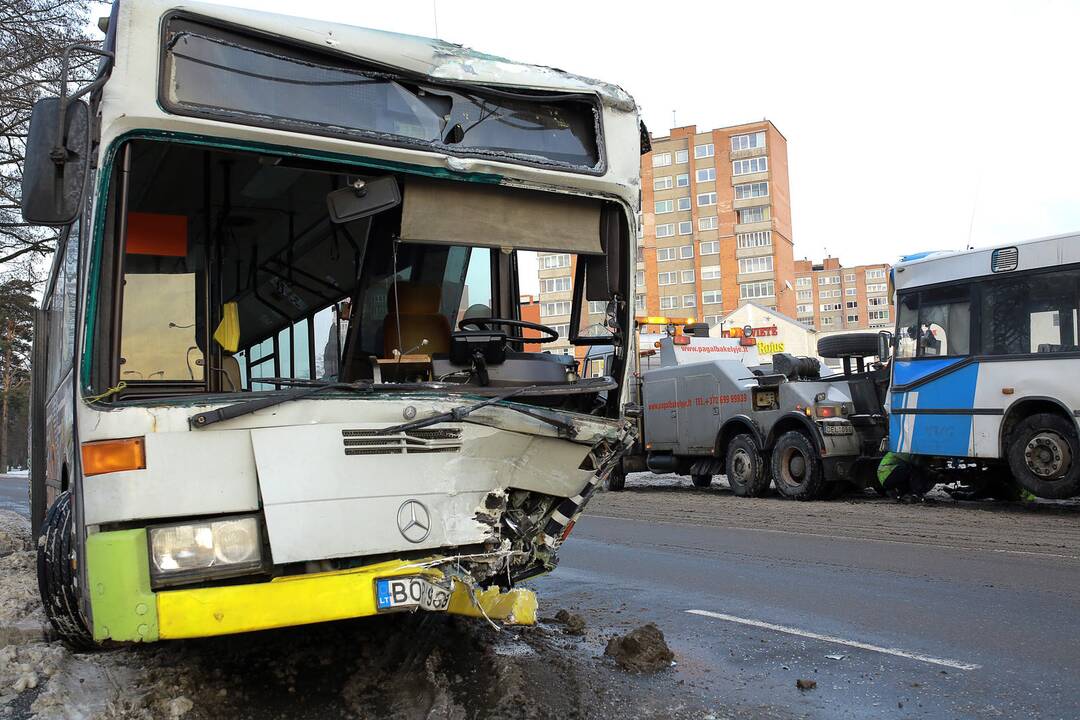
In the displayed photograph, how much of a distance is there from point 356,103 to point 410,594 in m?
2.17

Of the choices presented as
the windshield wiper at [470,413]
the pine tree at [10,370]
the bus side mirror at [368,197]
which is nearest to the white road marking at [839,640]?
the windshield wiper at [470,413]

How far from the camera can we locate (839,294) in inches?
5433

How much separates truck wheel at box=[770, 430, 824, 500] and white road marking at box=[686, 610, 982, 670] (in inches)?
303

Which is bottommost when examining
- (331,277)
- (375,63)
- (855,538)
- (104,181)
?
(855,538)

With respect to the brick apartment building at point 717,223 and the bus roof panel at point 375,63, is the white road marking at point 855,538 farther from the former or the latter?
the brick apartment building at point 717,223

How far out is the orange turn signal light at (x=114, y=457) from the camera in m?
3.63

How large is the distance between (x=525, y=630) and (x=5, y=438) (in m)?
60.7

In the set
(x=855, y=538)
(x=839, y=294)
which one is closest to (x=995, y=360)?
(x=855, y=538)

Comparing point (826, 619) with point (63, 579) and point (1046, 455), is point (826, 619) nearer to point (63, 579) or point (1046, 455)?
point (63, 579)

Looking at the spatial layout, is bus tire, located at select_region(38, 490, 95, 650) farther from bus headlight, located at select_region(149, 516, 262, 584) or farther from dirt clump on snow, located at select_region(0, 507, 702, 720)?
bus headlight, located at select_region(149, 516, 262, 584)

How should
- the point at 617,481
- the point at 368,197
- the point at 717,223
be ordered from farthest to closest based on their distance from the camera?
1. the point at 717,223
2. the point at 617,481
3. the point at 368,197

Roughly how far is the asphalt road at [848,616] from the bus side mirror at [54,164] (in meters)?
3.47

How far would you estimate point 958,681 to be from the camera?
4.49 meters

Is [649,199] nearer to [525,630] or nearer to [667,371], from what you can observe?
[667,371]
